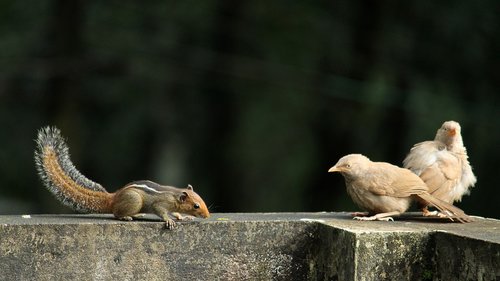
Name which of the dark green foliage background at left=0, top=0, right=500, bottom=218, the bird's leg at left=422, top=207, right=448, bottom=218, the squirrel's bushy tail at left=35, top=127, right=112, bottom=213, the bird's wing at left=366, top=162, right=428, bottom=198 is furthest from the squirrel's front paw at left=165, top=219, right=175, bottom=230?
the dark green foliage background at left=0, top=0, right=500, bottom=218

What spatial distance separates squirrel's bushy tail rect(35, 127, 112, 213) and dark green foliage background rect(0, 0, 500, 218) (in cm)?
690

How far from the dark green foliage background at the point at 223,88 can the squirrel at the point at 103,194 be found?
6909 mm

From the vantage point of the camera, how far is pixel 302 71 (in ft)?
46.1

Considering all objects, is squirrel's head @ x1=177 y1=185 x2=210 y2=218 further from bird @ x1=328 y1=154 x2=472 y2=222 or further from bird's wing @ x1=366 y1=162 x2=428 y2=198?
bird's wing @ x1=366 y1=162 x2=428 y2=198

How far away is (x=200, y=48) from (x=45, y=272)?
1013 cm

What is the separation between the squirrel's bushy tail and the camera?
561 centimetres

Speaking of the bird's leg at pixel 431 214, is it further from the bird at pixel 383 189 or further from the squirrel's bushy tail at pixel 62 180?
the squirrel's bushy tail at pixel 62 180

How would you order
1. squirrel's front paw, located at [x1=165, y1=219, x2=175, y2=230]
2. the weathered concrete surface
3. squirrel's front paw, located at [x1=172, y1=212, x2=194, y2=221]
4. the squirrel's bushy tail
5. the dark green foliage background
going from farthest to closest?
the dark green foliage background, the squirrel's bushy tail, squirrel's front paw, located at [x1=172, y1=212, x2=194, y2=221], squirrel's front paw, located at [x1=165, y1=219, x2=175, y2=230], the weathered concrete surface

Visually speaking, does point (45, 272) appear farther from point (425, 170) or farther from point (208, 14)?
point (208, 14)

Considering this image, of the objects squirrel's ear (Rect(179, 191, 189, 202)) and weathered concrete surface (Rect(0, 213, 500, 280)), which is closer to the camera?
weathered concrete surface (Rect(0, 213, 500, 280))

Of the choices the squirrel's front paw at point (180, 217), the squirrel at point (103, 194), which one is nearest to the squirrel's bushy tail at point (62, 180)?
the squirrel at point (103, 194)

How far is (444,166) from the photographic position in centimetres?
587

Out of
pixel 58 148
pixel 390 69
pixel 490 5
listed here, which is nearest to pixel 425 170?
pixel 58 148

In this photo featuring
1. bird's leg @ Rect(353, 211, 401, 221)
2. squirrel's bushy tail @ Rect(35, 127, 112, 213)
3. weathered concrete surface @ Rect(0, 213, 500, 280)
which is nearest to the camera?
weathered concrete surface @ Rect(0, 213, 500, 280)
